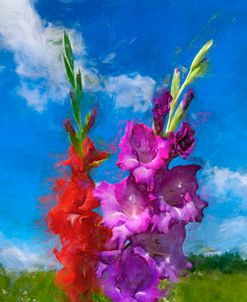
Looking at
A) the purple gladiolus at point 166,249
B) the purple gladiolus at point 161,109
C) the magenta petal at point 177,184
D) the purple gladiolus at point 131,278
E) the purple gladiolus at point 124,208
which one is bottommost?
the purple gladiolus at point 131,278

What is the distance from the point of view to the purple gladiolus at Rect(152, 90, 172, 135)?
1.06 meters

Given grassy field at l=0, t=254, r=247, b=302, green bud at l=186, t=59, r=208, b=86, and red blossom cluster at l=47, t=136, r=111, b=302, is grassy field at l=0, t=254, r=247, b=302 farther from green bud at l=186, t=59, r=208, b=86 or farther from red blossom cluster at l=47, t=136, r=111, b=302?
green bud at l=186, t=59, r=208, b=86

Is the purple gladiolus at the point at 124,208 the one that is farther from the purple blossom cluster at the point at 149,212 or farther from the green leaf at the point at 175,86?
the green leaf at the point at 175,86

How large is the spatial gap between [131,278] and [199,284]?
1354mm

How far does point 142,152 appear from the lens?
1.06 m

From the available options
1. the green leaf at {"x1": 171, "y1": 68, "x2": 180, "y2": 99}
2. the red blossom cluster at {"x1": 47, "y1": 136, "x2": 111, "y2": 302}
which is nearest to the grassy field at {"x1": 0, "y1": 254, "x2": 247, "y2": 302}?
the red blossom cluster at {"x1": 47, "y1": 136, "x2": 111, "y2": 302}

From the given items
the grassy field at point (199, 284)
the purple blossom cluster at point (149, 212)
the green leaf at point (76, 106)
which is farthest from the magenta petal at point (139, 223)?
the grassy field at point (199, 284)

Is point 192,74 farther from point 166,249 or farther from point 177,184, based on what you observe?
point 166,249

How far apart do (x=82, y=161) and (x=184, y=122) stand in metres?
0.22

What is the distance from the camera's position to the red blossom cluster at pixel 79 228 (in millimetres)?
1097

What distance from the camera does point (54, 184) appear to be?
3.96ft

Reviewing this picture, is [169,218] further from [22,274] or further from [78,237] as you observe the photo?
[22,274]

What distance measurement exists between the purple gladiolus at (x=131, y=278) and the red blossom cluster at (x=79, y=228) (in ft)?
0.21

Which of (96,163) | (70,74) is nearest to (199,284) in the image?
(96,163)
